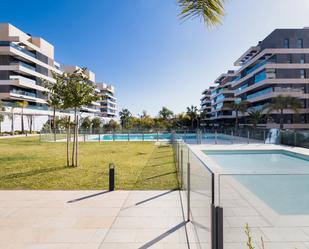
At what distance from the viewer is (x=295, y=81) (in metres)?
32.2

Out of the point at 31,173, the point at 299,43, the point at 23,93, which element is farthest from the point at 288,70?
the point at 23,93

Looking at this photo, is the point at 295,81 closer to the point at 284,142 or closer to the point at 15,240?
the point at 284,142

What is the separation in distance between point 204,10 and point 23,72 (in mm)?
46381

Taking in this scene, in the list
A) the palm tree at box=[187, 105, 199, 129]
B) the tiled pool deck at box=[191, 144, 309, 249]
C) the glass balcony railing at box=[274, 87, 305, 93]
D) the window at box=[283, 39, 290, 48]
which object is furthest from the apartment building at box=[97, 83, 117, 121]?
the tiled pool deck at box=[191, 144, 309, 249]

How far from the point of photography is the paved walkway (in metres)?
3.67

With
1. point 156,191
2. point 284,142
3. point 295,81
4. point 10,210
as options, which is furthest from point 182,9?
point 295,81

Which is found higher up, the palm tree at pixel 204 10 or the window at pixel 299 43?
the window at pixel 299 43

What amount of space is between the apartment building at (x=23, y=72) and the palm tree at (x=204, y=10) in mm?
36784

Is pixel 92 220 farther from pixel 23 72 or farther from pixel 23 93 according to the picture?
pixel 23 72

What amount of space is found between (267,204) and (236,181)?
82cm

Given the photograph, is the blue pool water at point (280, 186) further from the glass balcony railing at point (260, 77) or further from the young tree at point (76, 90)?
the glass balcony railing at point (260, 77)

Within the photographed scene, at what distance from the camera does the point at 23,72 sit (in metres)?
39.5

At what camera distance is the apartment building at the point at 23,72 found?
36.6 m

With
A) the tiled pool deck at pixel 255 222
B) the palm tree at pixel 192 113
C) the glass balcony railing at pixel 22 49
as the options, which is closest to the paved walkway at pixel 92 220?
the tiled pool deck at pixel 255 222
